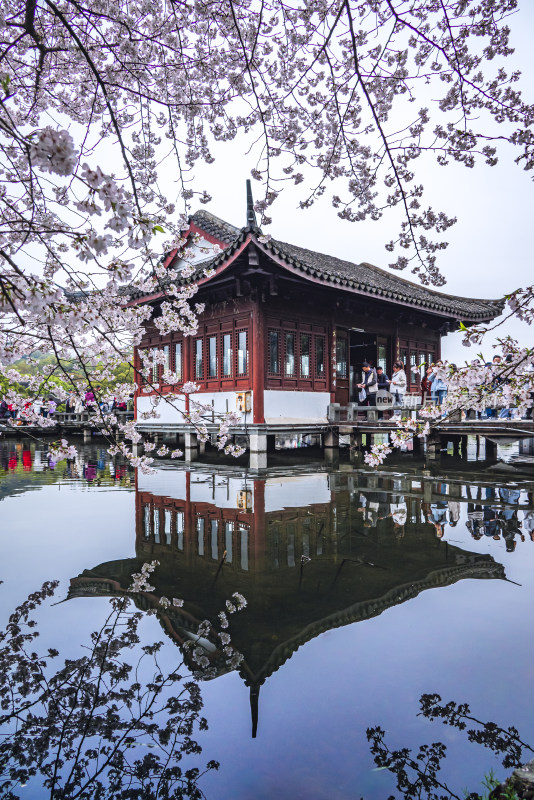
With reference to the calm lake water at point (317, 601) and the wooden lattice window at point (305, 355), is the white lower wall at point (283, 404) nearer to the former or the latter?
the wooden lattice window at point (305, 355)

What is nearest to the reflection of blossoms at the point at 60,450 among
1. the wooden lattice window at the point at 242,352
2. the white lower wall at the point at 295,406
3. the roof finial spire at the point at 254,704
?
the roof finial spire at the point at 254,704

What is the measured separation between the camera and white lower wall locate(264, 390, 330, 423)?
13.7 m

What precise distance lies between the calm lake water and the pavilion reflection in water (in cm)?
2

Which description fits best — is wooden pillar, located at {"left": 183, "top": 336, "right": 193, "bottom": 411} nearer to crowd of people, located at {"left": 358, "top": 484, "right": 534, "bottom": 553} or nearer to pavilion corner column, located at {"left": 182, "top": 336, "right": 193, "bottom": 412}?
pavilion corner column, located at {"left": 182, "top": 336, "right": 193, "bottom": 412}

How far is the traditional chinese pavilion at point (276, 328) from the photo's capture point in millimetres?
12875

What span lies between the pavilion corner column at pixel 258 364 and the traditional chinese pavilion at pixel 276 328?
0.09ft

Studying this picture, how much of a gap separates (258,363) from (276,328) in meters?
1.31

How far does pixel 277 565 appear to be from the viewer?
4.84m

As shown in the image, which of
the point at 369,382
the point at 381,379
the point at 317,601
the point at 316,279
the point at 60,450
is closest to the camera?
the point at 317,601

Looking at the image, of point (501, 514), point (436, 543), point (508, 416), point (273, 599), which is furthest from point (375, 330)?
point (273, 599)

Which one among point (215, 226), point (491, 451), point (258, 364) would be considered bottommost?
point (491, 451)

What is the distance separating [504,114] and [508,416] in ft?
32.8

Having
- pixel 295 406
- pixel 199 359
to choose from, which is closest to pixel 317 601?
pixel 295 406

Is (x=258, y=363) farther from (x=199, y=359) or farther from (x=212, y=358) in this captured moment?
(x=199, y=359)
